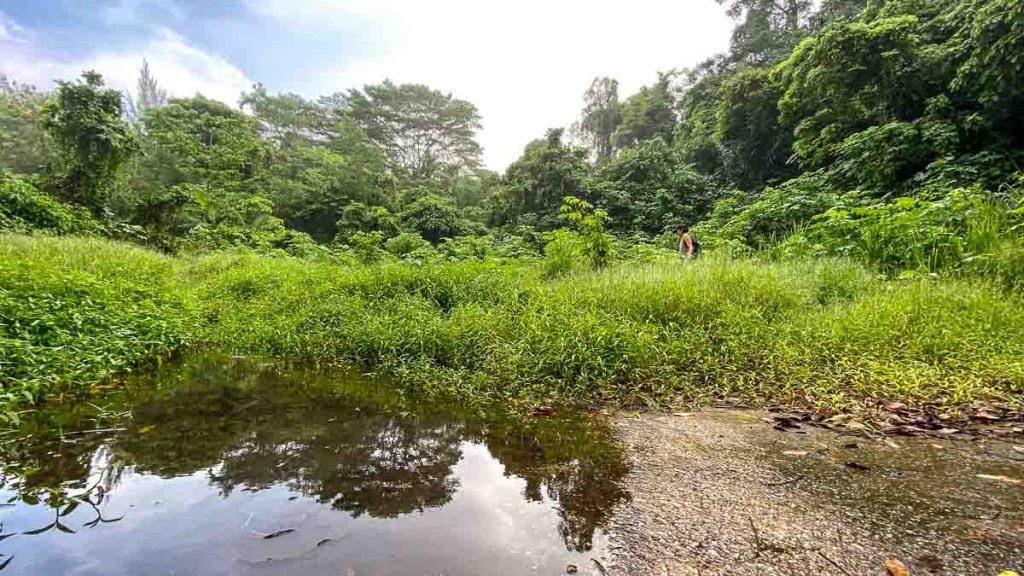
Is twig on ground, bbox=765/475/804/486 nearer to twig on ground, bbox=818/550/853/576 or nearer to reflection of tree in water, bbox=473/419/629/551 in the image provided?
twig on ground, bbox=818/550/853/576

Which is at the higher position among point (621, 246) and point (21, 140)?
point (21, 140)

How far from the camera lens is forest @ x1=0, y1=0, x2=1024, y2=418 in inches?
140

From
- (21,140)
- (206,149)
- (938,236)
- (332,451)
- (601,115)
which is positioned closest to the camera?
(332,451)

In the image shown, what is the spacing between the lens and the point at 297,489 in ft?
6.67

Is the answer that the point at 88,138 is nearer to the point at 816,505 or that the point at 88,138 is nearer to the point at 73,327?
the point at 73,327

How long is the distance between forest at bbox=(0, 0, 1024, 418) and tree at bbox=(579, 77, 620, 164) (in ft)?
27.4

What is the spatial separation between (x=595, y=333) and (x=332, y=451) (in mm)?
2331

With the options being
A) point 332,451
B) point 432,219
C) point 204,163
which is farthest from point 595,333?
point 204,163

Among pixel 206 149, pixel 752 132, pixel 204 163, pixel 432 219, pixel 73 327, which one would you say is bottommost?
pixel 73 327

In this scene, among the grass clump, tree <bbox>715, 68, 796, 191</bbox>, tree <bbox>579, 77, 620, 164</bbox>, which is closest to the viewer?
the grass clump

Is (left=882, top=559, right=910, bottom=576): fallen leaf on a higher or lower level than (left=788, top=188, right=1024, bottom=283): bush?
lower

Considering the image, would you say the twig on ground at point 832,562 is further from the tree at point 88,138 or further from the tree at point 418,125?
the tree at point 418,125

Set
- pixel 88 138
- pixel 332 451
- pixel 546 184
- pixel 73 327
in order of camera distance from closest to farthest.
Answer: pixel 332 451 < pixel 73 327 < pixel 88 138 < pixel 546 184

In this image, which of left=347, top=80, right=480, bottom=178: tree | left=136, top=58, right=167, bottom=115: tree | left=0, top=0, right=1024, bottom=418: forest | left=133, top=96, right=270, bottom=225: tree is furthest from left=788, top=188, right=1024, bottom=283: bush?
left=136, top=58, right=167, bottom=115: tree
